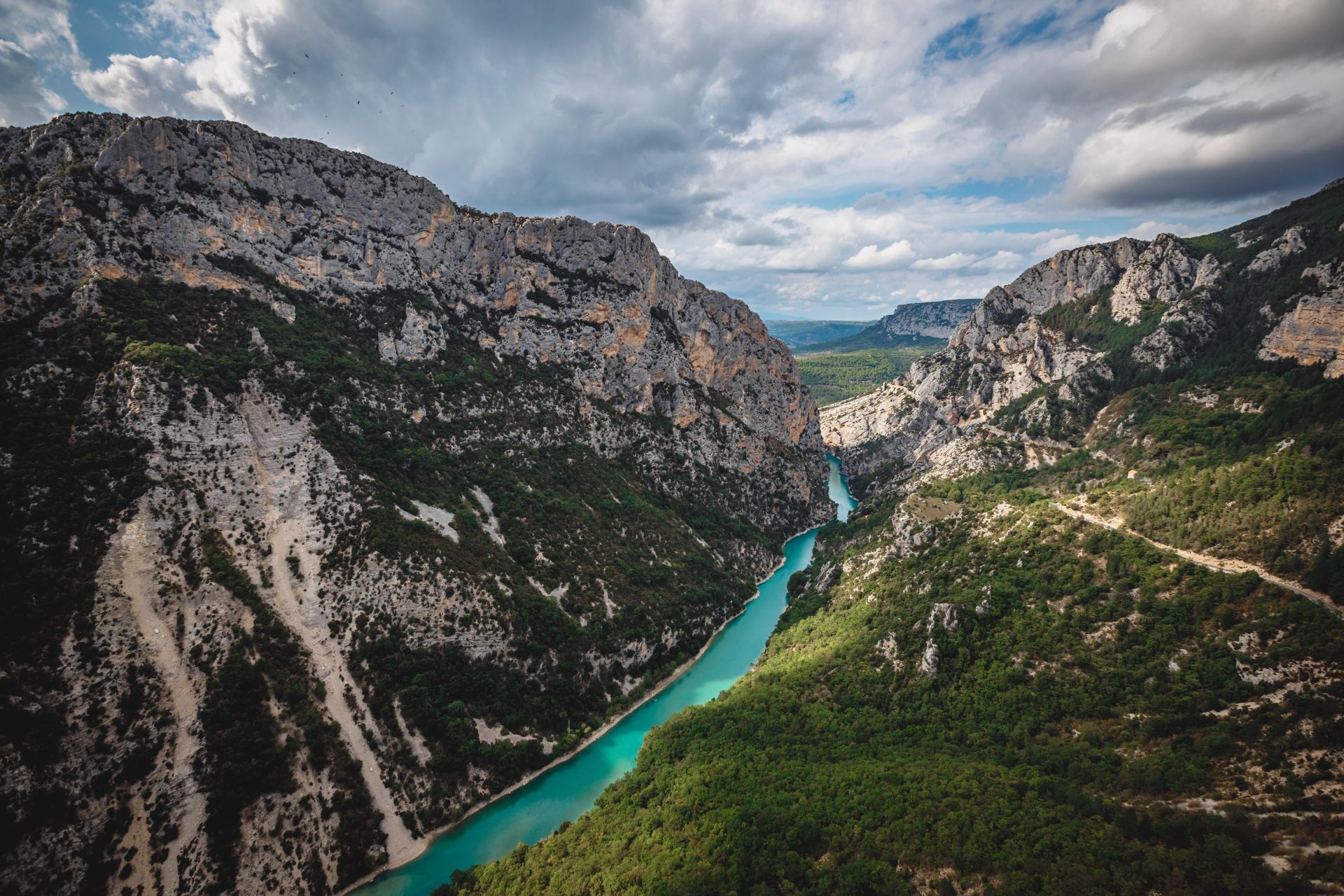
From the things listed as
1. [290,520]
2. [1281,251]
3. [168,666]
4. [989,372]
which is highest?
[290,520]

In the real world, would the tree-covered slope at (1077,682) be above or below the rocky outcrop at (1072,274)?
below

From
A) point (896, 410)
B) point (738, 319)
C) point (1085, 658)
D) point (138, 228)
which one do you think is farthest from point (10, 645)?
point (896, 410)

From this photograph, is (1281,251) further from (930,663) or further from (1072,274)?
(930,663)

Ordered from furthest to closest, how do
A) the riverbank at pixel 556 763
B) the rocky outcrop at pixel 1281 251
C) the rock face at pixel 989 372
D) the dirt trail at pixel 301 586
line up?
the rock face at pixel 989 372, the rocky outcrop at pixel 1281 251, the dirt trail at pixel 301 586, the riverbank at pixel 556 763

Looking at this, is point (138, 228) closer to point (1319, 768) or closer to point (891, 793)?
point (891, 793)

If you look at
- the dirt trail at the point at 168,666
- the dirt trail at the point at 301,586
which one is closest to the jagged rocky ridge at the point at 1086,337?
the dirt trail at the point at 301,586

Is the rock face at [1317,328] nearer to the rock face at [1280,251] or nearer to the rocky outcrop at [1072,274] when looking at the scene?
the rock face at [1280,251]

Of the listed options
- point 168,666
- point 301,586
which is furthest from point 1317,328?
point 168,666
